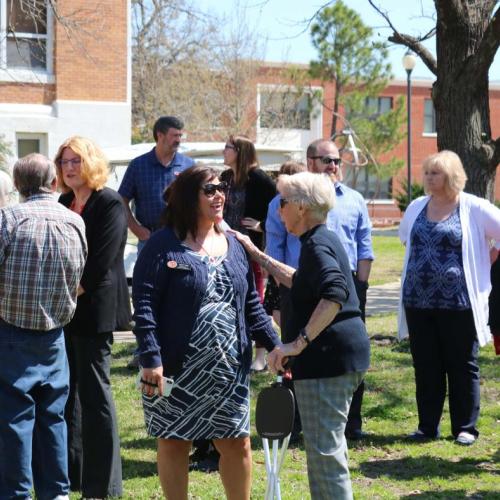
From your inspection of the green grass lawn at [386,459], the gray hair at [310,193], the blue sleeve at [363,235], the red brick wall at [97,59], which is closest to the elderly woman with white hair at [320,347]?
the gray hair at [310,193]

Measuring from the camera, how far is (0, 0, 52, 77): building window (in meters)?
20.6

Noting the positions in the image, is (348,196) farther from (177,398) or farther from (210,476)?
(177,398)

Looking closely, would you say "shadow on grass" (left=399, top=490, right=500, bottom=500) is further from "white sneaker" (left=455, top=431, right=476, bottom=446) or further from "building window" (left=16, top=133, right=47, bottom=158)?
"building window" (left=16, top=133, right=47, bottom=158)

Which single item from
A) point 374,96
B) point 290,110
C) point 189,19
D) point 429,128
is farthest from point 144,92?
point 429,128

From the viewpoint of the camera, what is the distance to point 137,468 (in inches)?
244

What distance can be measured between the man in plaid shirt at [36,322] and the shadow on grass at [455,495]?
2149mm

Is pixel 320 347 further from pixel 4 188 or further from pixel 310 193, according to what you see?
pixel 4 188

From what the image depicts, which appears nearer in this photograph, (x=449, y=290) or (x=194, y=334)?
(x=194, y=334)

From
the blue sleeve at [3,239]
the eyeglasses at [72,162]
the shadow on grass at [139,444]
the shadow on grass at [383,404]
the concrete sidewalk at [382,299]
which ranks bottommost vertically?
the concrete sidewalk at [382,299]

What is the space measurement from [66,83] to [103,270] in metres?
17.4

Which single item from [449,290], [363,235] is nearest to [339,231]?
[363,235]

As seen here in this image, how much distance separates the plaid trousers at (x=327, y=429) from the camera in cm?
461

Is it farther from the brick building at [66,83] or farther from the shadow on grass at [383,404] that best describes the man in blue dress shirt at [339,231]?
the brick building at [66,83]

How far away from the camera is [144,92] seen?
36.0 meters
